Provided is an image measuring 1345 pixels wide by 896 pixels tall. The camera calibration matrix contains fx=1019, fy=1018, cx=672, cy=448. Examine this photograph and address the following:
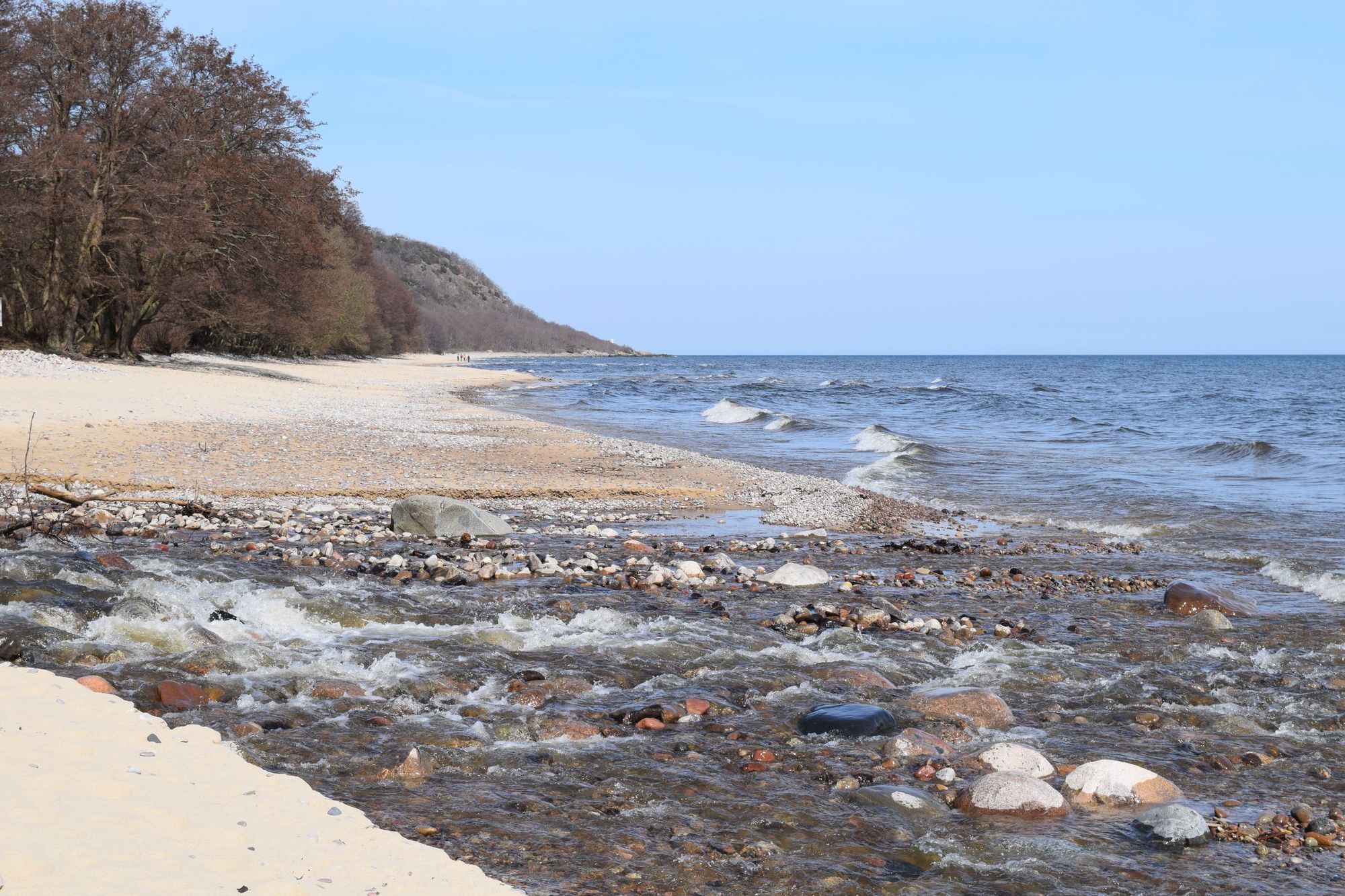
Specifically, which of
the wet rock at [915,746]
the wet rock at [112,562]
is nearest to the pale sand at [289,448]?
the wet rock at [112,562]

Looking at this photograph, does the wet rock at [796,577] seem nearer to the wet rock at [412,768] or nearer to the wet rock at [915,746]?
the wet rock at [915,746]

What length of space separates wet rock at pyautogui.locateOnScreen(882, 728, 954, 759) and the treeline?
1238 inches

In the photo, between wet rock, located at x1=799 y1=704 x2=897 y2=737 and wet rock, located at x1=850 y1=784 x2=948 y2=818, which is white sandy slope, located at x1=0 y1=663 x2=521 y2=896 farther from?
wet rock, located at x1=799 y1=704 x2=897 y2=737

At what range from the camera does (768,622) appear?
26.8ft

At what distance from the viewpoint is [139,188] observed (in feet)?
102

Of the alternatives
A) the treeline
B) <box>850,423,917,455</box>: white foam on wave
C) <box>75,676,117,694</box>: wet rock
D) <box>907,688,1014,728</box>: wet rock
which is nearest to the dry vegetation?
the treeline

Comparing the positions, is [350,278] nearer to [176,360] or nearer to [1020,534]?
[176,360]

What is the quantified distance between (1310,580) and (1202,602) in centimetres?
224

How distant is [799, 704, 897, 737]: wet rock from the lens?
5.58 m

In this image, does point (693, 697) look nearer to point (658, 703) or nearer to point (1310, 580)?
point (658, 703)

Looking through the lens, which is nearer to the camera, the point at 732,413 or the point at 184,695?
the point at 184,695

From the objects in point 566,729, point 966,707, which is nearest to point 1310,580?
point 966,707

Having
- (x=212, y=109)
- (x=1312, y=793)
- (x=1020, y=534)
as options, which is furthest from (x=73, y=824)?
(x=212, y=109)

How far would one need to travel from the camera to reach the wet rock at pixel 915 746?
534 centimetres
